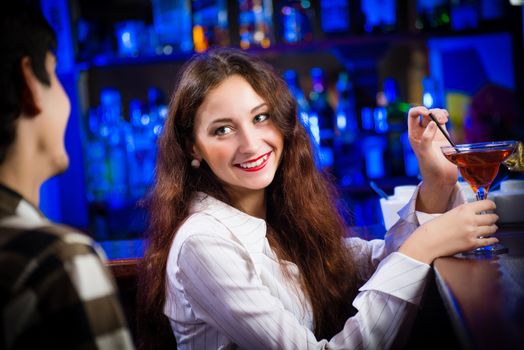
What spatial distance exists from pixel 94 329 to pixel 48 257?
0.10 metres

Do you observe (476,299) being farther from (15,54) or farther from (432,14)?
(432,14)

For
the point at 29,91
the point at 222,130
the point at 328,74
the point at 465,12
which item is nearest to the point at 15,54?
the point at 29,91

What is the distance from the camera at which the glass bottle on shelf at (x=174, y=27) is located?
3.48 m

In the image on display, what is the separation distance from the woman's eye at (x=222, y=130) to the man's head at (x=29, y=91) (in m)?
0.78

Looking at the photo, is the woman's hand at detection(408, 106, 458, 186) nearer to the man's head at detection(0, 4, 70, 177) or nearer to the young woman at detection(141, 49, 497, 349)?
the young woman at detection(141, 49, 497, 349)

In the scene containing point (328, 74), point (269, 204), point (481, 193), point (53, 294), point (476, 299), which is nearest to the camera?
point (53, 294)

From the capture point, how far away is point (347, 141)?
133 inches

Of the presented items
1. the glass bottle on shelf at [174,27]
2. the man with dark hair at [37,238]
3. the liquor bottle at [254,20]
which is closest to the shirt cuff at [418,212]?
the man with dark hair at [37,238]

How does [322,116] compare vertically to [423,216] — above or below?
above

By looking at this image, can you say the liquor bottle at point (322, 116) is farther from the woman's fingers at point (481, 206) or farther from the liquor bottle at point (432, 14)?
the woman's fingers at point (481, 206)

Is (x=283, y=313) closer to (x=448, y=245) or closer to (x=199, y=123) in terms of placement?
(x=448, y=245)

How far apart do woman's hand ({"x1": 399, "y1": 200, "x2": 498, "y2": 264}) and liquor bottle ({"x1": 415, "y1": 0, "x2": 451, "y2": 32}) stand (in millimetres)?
2286

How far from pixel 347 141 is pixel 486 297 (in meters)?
2.46

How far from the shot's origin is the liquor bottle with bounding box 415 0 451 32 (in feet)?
11.1
